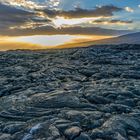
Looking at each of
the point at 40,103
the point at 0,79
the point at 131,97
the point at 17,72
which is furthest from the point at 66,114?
the point at 17,72

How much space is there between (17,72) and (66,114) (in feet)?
52.1

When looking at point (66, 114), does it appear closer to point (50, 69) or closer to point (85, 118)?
point (85, 118)

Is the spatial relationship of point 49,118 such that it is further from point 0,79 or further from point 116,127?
point 0,79

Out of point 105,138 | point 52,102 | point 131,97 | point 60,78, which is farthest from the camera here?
point 60,78

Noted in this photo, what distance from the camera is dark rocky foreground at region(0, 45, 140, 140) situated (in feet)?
70.9

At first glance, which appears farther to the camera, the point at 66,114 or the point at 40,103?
the point at 40,103

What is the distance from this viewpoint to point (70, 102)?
84.3 ft

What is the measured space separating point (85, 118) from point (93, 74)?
13744 mm

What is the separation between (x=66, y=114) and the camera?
77.6 ft

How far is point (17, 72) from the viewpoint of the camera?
38.4 m

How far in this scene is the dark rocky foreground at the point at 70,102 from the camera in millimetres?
21625

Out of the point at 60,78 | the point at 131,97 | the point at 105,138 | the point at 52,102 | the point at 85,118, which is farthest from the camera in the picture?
the point at 60,78

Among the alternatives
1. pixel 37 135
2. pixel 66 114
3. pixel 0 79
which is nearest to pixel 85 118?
pixel 66 114

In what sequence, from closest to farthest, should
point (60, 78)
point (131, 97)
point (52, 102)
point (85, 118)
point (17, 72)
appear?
point (85, 118), point (52, 102), point (131, 97), point (60, 78), point (17, 72)
